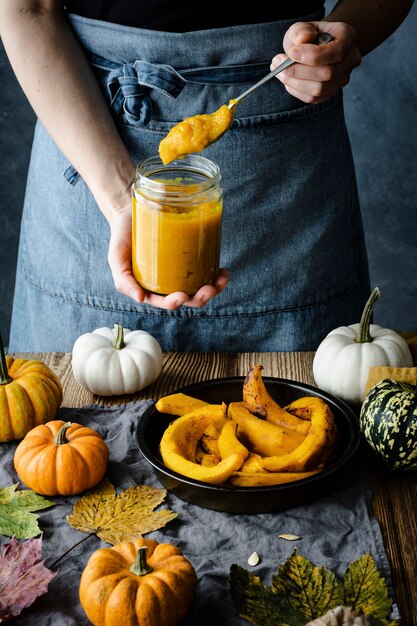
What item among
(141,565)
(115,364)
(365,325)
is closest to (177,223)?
(115,364)

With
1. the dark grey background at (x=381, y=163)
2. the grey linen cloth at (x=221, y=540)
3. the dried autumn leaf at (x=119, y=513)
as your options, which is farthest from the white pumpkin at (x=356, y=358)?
the dark grey background at (x=381, y=163)

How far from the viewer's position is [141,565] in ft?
3.61

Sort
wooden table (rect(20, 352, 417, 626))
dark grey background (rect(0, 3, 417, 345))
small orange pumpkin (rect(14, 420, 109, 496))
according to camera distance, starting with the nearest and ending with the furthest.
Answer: wooden table (rect(20, 352, 417, 626)), small orange pumpkin (rect(14, 420, 109, 496)), dark grey background (rect(0, 3, 417, 345))

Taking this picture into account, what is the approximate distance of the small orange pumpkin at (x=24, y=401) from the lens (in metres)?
1.51

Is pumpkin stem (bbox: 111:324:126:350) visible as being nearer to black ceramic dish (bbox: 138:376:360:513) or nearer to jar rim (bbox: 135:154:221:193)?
black ceramic dish (bbox: 138:376:360:513)

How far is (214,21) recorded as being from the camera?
6.00 ft

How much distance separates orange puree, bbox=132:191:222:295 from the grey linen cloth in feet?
1.09

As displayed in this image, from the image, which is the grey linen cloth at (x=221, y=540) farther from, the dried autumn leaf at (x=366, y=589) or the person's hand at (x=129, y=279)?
the person's hand at (x=129, y=279)

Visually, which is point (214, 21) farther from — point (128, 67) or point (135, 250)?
point (135, 250)

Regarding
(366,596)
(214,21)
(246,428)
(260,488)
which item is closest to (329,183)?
(214,21)

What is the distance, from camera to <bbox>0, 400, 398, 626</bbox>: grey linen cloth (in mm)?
1145

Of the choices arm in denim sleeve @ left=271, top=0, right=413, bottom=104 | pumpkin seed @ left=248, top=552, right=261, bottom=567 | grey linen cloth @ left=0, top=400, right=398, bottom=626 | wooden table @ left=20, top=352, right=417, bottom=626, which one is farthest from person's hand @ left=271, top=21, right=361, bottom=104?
pumpkin seed @ left=248, top=552, right=261, bottom=567

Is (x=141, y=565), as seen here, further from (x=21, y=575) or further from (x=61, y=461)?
(x=61, y=461)

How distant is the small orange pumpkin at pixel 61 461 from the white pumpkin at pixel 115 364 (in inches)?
9.6
